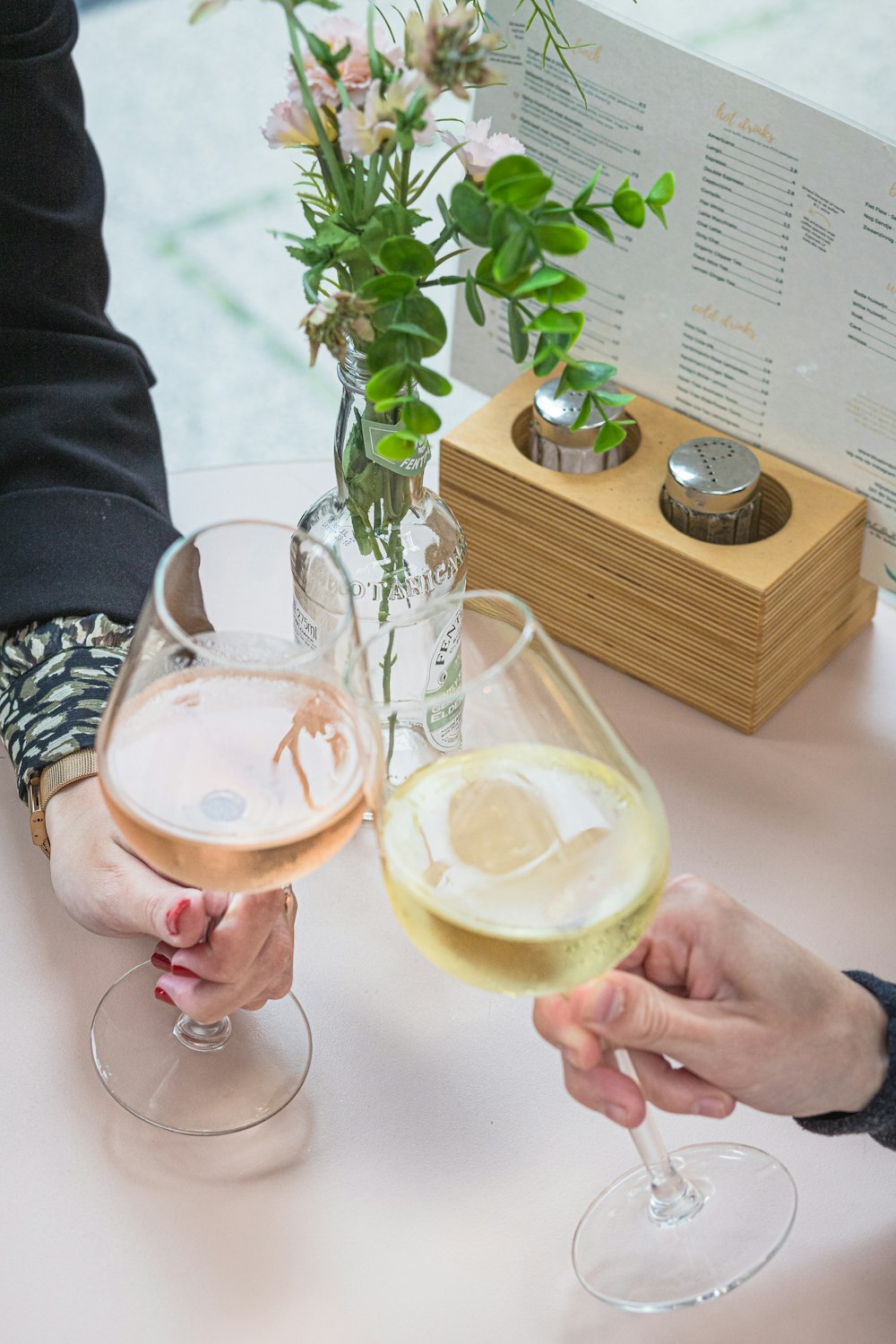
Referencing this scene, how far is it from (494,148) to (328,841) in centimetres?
34

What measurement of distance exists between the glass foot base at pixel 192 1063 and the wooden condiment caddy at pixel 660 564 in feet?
1.19

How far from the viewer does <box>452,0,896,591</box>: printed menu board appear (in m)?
1.01

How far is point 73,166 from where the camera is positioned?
1.23 meters

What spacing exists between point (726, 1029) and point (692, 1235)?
0.39ft

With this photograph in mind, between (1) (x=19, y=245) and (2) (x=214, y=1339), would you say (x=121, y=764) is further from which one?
(1) (x=19, y=245)

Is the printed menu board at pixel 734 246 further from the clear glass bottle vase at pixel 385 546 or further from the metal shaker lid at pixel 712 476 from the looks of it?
the clear glass bottle vase at pixel 385 546

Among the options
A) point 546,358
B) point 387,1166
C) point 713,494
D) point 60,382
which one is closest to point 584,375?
point 546,358

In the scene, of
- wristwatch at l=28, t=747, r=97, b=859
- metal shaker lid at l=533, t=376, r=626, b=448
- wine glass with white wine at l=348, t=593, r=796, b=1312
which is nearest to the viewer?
wine glass with white wine at l=348, t=593, r=796, b=1312

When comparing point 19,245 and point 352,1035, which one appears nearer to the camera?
point 352,1035

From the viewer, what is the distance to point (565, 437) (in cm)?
108

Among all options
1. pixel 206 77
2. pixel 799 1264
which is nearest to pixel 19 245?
pixel 799 1264

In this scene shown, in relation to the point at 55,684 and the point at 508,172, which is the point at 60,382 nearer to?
the point at 55,684

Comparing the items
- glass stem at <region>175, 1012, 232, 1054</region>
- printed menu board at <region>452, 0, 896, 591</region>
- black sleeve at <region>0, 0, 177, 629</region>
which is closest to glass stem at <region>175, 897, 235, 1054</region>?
glass stem at <region>175, 1012, 232, 1054</region>

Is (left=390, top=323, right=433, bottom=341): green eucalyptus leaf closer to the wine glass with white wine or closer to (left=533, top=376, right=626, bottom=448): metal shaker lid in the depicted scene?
the wine glass with white wine
